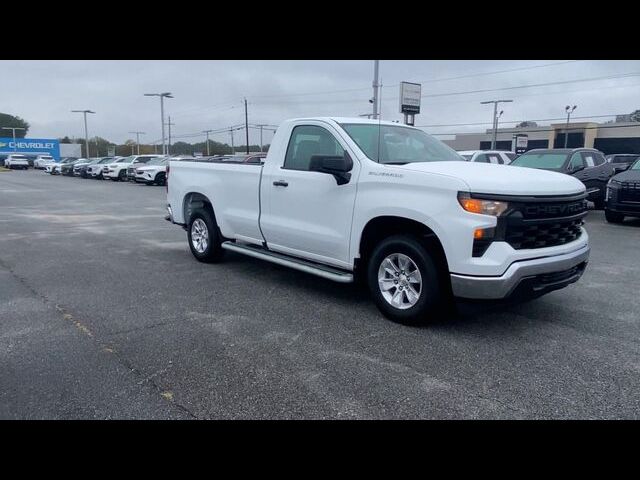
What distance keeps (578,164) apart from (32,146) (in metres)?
81.0

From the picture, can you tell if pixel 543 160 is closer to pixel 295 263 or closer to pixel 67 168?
pixel 295 263

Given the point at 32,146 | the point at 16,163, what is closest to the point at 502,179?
the point at 16,163

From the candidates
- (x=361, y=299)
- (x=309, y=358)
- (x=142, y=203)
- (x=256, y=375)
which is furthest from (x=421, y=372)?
(x=142, y=203)

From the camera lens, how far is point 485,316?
5242 mm

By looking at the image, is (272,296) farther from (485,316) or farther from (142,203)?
(142,203)

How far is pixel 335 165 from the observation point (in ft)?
16.9

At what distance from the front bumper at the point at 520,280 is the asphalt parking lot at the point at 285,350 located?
47 centimetres

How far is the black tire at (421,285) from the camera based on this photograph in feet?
15.4

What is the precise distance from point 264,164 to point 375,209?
79.3 inches

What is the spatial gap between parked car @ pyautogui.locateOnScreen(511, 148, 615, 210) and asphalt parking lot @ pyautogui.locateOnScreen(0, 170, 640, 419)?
282 inches

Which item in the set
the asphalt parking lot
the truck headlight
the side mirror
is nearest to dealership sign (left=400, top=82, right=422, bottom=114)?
the asphalt parking lot

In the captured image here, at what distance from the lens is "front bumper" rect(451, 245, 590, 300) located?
14.3 ft

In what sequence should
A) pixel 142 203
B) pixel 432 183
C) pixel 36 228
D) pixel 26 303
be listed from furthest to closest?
1. pixel 142 203
2. pixel 36 228
3. pixel 26 303
4. pixel 432 183

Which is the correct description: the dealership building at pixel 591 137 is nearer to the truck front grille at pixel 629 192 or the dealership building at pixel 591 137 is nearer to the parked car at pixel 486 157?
the parked car at pixel 486 157
